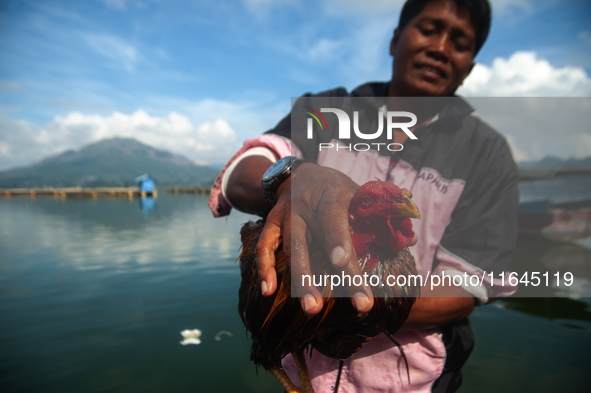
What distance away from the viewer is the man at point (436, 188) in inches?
65.8

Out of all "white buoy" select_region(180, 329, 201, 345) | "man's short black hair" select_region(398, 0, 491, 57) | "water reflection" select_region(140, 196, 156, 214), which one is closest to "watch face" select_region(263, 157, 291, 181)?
"man's short black hair" select_region(398, 0, 491, 57)

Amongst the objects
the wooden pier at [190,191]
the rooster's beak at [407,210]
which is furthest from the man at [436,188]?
the wooden pier at [190,191]

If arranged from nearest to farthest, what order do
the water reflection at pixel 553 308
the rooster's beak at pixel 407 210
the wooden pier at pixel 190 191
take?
1. the rooster's beak at pixel 407 210
2. the water reflection at pixel 553 308
3. the wooden pier at pixel 190 191

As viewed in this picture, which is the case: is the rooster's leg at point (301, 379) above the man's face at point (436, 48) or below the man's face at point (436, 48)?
below

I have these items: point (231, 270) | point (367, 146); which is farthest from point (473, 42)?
point (231, 270)

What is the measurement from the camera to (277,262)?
3.80 feet

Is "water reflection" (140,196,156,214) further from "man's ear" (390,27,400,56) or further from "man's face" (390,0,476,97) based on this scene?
"man's face" (390,0,476,97)

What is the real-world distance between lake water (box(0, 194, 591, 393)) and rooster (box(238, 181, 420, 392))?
4.15ft

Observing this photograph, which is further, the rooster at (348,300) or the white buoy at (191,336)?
the white buoy at (191,336)

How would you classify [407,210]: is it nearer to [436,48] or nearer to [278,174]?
[278,174]

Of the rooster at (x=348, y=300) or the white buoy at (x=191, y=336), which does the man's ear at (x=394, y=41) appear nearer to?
the rooster at (x=348, y=300)

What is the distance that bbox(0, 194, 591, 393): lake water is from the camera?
17.3 feet

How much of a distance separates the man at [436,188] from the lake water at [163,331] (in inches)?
38.6

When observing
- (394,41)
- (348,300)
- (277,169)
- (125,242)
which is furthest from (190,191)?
(348,300)
